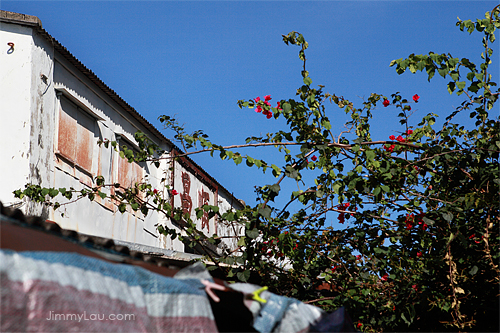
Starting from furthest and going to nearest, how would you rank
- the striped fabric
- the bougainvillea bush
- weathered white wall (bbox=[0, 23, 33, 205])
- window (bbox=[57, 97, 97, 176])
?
window (bbox=[57, 97, 97, 176]) < weathered white wall (bbox=[0, 23, 33, 205]) < the bougainvillea bush < the striped fabric

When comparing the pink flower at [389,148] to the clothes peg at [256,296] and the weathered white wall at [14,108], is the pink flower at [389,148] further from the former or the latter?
the weathered white wall at [14,108]

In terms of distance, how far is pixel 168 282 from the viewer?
1.62 metres

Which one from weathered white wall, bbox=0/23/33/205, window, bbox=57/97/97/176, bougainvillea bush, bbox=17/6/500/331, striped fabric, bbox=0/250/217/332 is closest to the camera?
striped fabric, bbox=0/250/217/332

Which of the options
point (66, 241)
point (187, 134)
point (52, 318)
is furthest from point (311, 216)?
point (52, 318)

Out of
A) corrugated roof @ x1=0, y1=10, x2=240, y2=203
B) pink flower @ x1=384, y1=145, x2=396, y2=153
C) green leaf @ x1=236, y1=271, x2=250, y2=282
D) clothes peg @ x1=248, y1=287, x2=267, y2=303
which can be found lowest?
green leaf @ x1=236, y1=271, x2=250, y2=282

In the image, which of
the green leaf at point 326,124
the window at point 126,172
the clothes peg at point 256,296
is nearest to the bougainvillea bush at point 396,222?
the green leaf at point 326,124

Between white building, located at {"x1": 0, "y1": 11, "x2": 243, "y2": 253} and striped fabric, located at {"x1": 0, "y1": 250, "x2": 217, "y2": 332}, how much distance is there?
Answer: 4905mm

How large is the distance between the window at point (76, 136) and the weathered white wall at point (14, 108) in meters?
0.84

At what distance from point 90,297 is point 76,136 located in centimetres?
870

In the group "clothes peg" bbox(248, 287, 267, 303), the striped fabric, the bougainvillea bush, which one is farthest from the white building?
the striped fabric

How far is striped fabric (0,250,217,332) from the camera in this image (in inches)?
49.2

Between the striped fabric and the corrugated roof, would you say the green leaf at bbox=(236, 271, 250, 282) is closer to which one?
the striped fabric

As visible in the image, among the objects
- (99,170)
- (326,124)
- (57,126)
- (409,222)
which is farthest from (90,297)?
(99,170)

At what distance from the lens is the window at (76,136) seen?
9047 mm
